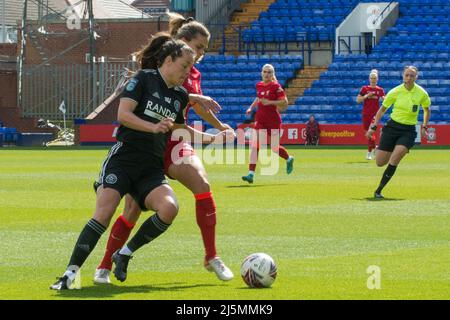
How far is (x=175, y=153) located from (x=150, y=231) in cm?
98

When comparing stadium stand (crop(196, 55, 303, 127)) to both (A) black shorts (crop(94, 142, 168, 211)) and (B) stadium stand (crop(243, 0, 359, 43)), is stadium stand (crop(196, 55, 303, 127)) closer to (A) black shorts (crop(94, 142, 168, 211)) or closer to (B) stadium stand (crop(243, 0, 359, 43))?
(B) stadium stand (crop(243, 0, 359, 43))

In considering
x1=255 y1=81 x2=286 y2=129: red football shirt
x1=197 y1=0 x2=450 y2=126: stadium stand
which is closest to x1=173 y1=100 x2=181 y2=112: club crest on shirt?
x1=255 y1=81 x2=286 y2=129: red football shirt

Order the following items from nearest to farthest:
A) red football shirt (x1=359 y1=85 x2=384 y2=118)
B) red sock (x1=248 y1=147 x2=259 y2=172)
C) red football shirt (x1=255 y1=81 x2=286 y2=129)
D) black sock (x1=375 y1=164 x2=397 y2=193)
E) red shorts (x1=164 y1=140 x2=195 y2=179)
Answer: red shorts (x1=164 y1=140 x2=195 y2=179) → black sock (x1=375 y1=164 x2=397 y2=193) → red sock (x1=248 y1=147 x2=259 y2=172) → red football shirt (x1=255 y1=81 x2=286 y2=129) → red football shirt (x1=359 y1=85 x2=384 y2=118)

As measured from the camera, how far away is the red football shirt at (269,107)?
83.3ft

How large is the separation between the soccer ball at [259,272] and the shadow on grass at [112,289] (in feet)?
1.23

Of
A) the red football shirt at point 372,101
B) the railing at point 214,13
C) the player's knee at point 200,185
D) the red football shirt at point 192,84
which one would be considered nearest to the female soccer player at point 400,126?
the red football shirt at point 192,84

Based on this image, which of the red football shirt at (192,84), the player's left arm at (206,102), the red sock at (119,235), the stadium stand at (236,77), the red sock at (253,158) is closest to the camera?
the red sock at (119,235)

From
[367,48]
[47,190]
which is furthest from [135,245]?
[367,48]

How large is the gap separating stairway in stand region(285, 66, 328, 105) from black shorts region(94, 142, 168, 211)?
38604 mm

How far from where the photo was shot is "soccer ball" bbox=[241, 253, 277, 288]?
9906 millimetres

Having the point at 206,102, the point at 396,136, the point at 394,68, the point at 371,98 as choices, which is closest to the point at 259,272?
the point at 206,102

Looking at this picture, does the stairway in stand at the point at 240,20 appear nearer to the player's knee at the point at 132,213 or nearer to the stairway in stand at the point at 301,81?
the stairway in stand at the point at 301,81
